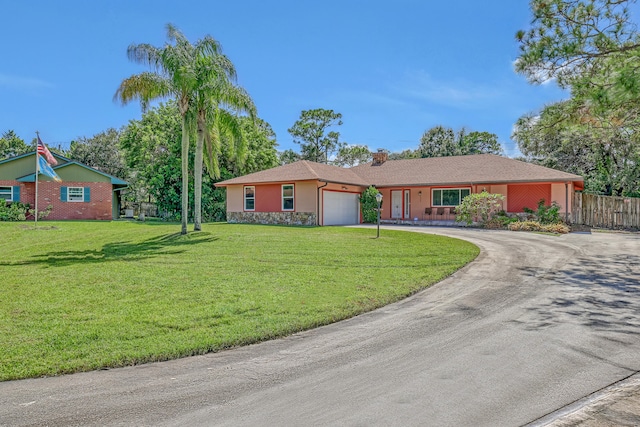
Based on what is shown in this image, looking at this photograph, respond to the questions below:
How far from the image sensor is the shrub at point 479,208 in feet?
67.4

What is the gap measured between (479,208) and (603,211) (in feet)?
21.7

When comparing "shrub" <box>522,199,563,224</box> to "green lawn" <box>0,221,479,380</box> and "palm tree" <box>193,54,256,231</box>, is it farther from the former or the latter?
"palm tree" <box>193,54,256,231</box>

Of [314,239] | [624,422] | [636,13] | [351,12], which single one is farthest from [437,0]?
[624,422]

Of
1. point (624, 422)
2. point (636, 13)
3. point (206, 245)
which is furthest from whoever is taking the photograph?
point (206, 245)

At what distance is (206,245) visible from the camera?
498 inches

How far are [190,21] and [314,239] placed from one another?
9628mm

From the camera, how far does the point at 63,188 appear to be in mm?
25656

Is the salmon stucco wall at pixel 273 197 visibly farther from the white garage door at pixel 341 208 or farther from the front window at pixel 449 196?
the front window at pixel 449 196

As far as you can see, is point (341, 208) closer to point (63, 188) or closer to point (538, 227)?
point (538, 227)

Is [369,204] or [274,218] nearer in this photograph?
[274,218]

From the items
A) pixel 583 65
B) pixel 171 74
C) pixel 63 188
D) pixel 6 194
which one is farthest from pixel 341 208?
pixel 6 194

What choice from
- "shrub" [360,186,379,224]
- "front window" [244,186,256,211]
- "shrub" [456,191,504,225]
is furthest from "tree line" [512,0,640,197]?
"front window" [244,186,256,211]

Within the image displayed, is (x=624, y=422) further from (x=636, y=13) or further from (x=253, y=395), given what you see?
(x=636, y=13)

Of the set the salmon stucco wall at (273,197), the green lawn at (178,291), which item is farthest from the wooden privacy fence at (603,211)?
the salmon stucco wall at (273,197)
